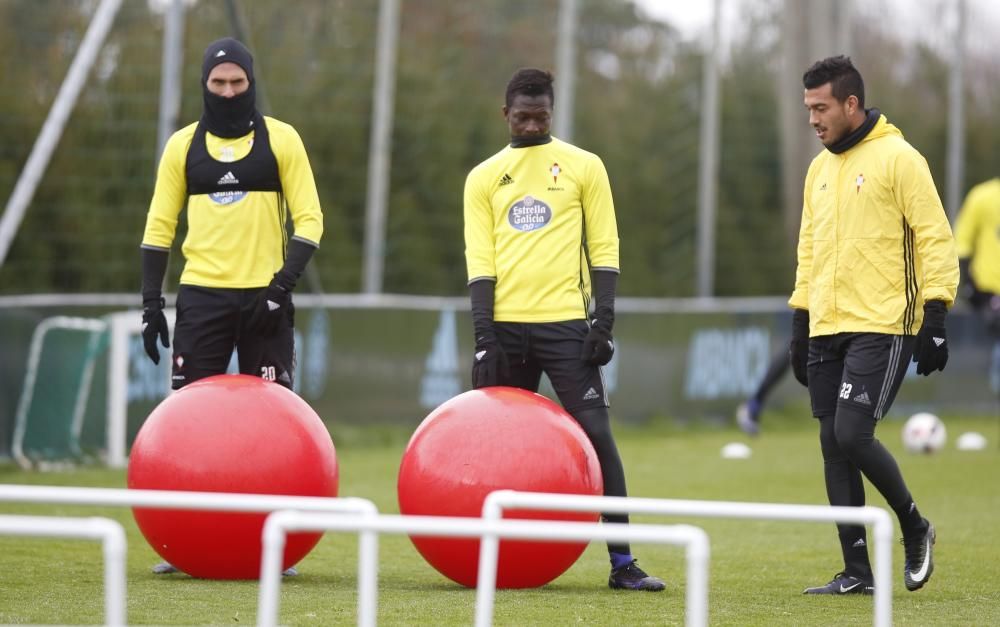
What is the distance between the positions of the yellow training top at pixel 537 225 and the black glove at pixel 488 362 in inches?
5.7

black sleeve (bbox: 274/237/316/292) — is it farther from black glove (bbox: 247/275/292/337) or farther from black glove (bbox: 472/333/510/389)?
black glove (bbox: 472/333/510/389)

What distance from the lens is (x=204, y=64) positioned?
7.98m

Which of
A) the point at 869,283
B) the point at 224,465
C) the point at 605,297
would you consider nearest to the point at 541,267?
the point at 605,297

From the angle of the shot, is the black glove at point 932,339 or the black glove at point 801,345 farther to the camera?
the black glove at point 801,345

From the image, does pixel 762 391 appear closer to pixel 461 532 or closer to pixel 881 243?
pixel 881 243

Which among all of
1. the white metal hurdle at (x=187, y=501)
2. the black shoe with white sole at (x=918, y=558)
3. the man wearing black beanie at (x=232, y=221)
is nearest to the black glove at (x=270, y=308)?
the man wearing black beanie at (x=232, y=221)

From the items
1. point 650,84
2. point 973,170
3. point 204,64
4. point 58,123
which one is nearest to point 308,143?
point 58,123

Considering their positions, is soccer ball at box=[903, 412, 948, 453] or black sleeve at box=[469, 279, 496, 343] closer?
black sleeve at box=[469, 279, 496, 343]

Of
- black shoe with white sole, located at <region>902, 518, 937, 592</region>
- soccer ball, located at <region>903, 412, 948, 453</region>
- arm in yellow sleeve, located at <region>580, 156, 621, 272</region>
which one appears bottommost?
soccer ball, located at <region>903, 412, 948, 453</region>

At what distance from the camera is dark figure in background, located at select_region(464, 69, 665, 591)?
24.5 feet

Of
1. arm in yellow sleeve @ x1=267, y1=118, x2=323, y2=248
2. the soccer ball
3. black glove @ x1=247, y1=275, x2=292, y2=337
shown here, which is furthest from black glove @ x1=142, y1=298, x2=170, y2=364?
the soccer ball

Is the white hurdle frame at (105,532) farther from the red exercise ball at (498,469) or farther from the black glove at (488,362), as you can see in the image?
the black glove at (488,362)

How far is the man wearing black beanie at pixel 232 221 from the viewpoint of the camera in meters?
7.94

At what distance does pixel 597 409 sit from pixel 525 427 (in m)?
0.66
